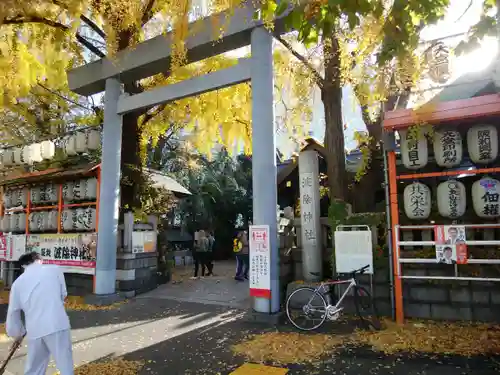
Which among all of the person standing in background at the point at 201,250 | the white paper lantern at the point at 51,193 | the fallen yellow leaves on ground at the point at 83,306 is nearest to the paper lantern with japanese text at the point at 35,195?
the white paper lantern at the point at 51,193

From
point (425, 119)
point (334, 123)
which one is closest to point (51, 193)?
point (334, 123)

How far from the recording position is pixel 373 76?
9.66 metres

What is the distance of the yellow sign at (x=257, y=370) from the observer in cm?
543

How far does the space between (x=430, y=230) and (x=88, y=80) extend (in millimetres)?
10472

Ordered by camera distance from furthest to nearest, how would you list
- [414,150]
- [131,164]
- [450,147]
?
1. [131,164]
2. [414,150]
3. [450,147]

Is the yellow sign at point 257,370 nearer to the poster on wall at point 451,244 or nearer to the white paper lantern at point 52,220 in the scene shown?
the poster on wall at point 451,244

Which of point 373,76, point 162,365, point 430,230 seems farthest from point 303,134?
point 162,365

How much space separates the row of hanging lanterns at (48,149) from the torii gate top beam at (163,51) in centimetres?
149

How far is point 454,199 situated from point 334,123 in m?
3.87

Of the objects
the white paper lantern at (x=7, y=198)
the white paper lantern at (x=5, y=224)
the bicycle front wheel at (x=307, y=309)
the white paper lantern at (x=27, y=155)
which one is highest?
the white paper lantern at (x=27, y=155)

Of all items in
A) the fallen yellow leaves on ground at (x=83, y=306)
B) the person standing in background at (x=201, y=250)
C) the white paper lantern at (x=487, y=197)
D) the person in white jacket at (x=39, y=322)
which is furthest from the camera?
the person standing in background at (x=201, y=250)

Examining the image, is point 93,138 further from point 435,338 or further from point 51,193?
point 435,338

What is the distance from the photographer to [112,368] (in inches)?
224

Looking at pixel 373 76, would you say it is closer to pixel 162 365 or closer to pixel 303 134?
pixel 303 134
